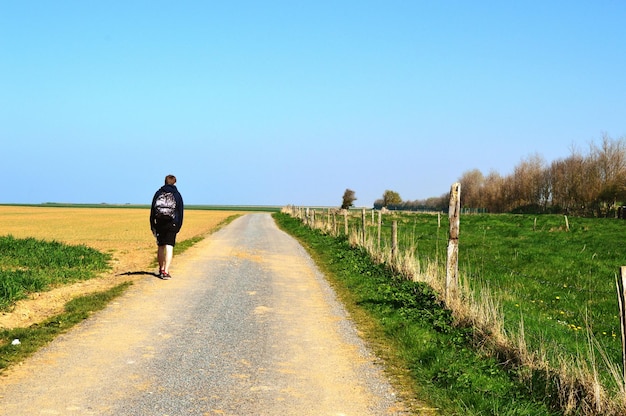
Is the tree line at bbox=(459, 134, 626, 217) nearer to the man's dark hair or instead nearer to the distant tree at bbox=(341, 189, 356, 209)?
the distant tree at bbox=(341, 189, 356, 209)

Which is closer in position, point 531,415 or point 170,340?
point 531,415

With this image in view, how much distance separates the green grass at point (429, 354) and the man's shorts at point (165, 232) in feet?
13.7

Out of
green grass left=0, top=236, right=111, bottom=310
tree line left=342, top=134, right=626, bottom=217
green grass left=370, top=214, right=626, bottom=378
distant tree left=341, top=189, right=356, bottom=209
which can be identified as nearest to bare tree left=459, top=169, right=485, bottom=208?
tree line left=342, top=134, right=626, bottom=217

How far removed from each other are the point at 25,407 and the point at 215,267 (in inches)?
439

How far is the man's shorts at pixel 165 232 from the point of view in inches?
530

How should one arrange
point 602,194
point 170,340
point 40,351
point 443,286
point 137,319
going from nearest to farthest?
point 40,351 → point 170,340 → point 137,319 → point 443,286 → point 602,194

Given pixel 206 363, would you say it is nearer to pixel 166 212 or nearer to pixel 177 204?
pixel 166 212

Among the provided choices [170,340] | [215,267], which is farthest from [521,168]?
[170,340]

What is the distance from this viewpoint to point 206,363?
6848 mm

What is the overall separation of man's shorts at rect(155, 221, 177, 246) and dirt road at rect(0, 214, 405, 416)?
1.91 metres

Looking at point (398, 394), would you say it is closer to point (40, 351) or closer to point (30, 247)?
point (40, 351)

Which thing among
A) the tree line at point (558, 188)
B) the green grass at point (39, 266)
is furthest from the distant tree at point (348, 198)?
the green grass at point (39, 266)

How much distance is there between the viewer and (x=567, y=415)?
5578 millimetres

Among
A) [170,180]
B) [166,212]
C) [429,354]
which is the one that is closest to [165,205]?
[166,212]
